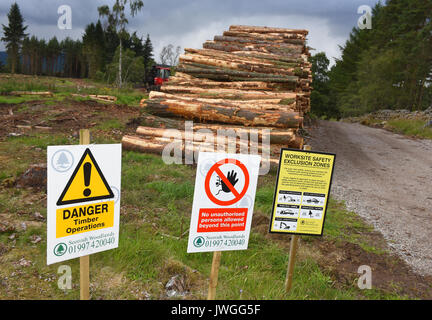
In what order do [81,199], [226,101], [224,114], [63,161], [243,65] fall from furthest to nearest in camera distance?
1. [243,65]
2. [226,101]
3. [224,114]
4. [81,199]
5. [63,161]

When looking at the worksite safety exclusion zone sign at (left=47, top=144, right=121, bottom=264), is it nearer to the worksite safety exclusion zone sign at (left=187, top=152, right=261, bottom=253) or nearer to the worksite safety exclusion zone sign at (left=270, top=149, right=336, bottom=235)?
the worksite safety exclusion zone sign at (left=187, top=152, right=261, bottom=253)

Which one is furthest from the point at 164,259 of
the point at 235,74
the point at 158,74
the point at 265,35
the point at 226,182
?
the point at 158,74

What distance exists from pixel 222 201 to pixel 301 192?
3.43ft

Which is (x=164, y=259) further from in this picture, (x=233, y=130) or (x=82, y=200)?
(x=233, y=130)

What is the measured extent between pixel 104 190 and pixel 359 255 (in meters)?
3.77

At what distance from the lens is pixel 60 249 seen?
2.48m

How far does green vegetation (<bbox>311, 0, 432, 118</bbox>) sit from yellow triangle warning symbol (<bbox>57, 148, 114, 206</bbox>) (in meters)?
28.5

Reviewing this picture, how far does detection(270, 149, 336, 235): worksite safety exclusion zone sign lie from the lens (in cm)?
339

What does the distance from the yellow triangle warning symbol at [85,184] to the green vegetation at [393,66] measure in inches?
1122

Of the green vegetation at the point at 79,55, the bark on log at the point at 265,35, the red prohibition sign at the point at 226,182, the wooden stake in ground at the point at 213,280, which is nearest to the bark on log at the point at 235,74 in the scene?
the bark on log at the point at 265,35

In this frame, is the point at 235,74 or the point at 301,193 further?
the point at 235,74

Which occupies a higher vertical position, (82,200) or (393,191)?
(82,200)

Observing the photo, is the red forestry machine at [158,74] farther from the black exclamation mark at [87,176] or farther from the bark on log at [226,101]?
the black exclamation mark at [87,176]
